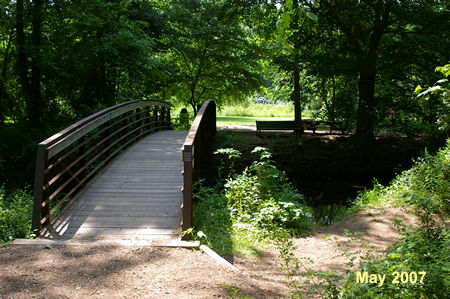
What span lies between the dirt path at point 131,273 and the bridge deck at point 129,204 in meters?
0.61

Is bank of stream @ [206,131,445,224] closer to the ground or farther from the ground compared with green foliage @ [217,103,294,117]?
closer to the ground

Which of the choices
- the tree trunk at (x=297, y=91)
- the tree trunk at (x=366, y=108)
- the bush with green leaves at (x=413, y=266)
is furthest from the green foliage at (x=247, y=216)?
the tree trunk at (x=297, y=91)

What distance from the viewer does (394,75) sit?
37.0ft

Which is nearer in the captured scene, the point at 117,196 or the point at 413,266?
the point at 413,266

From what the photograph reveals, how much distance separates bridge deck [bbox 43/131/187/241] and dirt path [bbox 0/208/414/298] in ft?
2.00

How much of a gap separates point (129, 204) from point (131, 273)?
223cm

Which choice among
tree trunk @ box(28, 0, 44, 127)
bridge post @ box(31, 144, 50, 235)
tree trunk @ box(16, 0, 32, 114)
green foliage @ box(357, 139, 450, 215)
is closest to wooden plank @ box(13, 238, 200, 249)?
bridge post @ box(31, 144, 50, 235)

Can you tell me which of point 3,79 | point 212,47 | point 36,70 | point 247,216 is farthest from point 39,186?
point 212,47

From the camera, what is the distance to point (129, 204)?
5.89 m

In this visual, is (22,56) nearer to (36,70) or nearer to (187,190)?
(36,70)

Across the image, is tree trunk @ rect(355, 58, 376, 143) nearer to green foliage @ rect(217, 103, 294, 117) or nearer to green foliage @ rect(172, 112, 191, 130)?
green foliage @ rect(172, 112, 191, 130)

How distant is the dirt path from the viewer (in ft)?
11.1

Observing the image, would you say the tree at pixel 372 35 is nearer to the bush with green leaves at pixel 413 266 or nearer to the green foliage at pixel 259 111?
the bush with green leaves at pixel 413 266

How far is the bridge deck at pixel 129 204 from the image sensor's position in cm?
503
